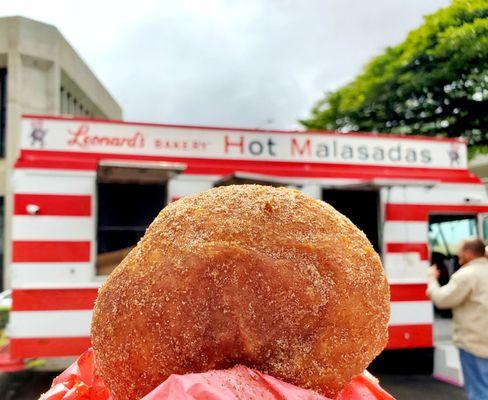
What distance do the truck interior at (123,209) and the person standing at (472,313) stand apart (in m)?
2.54

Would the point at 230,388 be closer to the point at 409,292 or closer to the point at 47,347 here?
the point at 47,347

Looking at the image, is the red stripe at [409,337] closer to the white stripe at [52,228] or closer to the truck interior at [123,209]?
the truck interior at [123,209]

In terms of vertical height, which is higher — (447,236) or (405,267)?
(447,236)

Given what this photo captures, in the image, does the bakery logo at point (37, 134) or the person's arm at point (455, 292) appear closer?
the person's arm at point (455, 292)

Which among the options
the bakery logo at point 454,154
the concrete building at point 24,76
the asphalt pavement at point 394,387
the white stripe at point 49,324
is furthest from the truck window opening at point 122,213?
the concrete building at point 24,76

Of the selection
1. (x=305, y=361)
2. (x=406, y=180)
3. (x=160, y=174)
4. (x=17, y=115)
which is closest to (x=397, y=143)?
(x=406, y=180)

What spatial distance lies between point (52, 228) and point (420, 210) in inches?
146

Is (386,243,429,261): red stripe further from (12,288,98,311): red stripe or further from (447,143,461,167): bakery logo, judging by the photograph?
(12,288,98,311): red stripe

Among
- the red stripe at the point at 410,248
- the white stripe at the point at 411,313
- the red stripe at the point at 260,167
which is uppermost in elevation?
the red stripe at the point at 260,167

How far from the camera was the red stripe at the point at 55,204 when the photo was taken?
4.55 m

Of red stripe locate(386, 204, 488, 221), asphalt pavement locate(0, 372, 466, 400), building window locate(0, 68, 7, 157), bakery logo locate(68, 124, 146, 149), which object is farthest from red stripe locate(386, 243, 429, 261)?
building window locate(0, 68, 7, 157)

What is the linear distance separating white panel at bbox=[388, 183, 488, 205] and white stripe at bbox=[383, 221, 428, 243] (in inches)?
9.2

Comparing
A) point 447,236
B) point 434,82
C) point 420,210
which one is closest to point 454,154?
point 420,210

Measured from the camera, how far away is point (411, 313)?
5.35 metres
